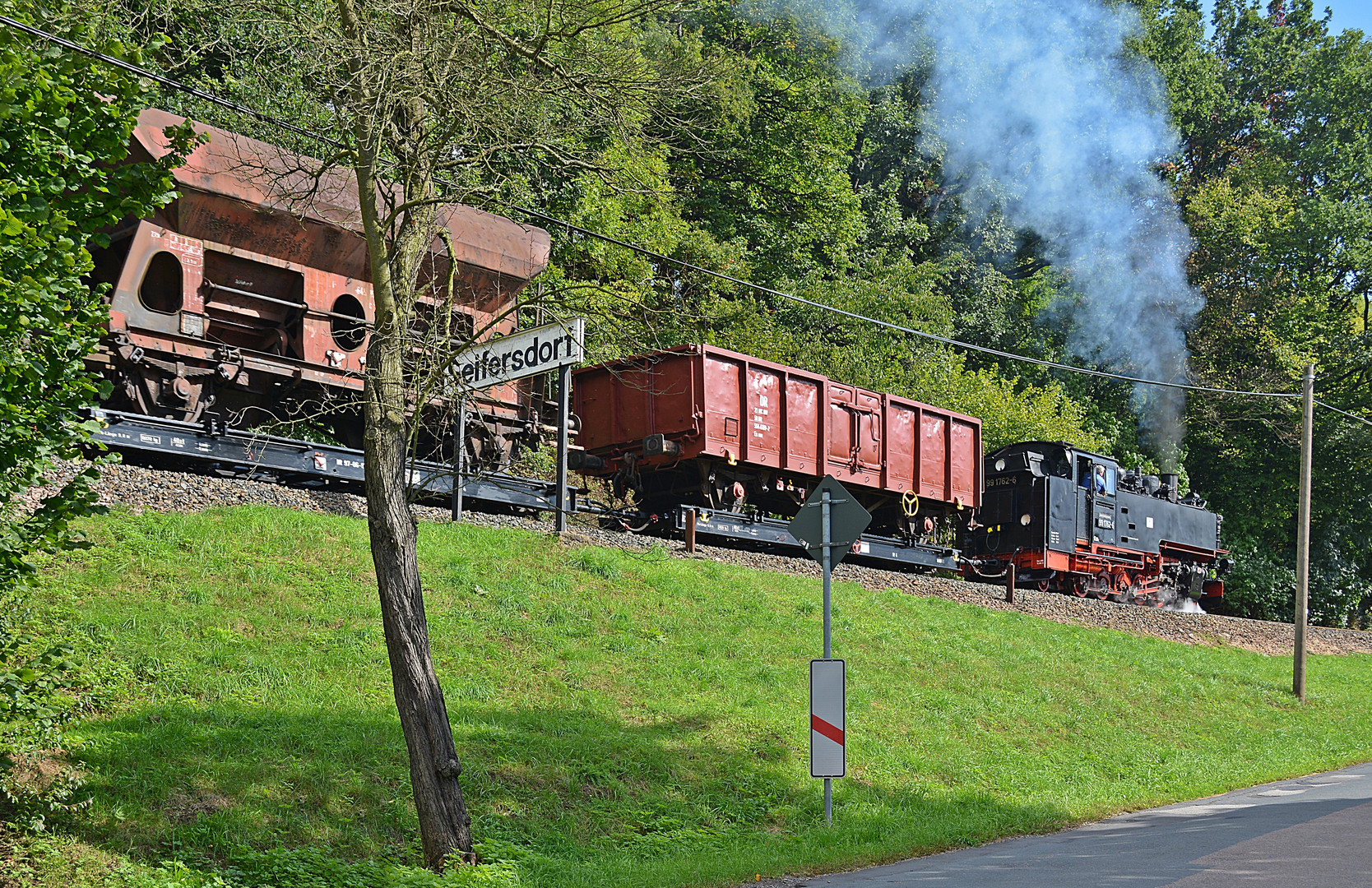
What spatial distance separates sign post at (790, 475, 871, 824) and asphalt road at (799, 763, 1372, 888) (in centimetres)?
102

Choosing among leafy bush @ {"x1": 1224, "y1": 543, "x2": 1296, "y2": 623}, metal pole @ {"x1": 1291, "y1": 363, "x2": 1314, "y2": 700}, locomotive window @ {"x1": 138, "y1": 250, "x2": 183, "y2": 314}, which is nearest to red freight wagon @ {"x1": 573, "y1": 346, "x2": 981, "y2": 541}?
locomotive window @ {"x1": 138, "y1": 250, "x2": 183, "y2": 314}

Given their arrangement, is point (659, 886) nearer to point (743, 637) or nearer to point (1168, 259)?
point (743, 637)

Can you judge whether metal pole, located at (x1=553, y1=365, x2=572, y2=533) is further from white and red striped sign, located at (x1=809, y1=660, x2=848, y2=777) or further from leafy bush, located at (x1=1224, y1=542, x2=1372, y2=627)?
leafy bush, located at (x1=1224, y1=542, x2=1372, y2=627)

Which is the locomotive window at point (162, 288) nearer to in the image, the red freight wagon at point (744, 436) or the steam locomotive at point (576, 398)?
the steam locomotive at point (576, 398)

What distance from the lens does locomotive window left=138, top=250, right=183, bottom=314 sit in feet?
47.4

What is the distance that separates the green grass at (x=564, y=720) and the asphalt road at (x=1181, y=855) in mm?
519

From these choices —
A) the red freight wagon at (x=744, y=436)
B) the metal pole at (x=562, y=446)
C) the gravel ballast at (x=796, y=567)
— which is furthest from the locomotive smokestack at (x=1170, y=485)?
the metal pole at (x=562, y=446)

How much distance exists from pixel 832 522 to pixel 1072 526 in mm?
17634

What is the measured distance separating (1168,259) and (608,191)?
82.7ft

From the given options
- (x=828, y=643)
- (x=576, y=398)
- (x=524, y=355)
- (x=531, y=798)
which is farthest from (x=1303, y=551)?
(x=531, y=798)

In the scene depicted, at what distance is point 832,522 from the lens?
375 inches

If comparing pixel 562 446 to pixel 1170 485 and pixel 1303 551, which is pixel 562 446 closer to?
pixel 1303 551

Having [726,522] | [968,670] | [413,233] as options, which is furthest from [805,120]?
[413,233]

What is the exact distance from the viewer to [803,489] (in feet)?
70.7
